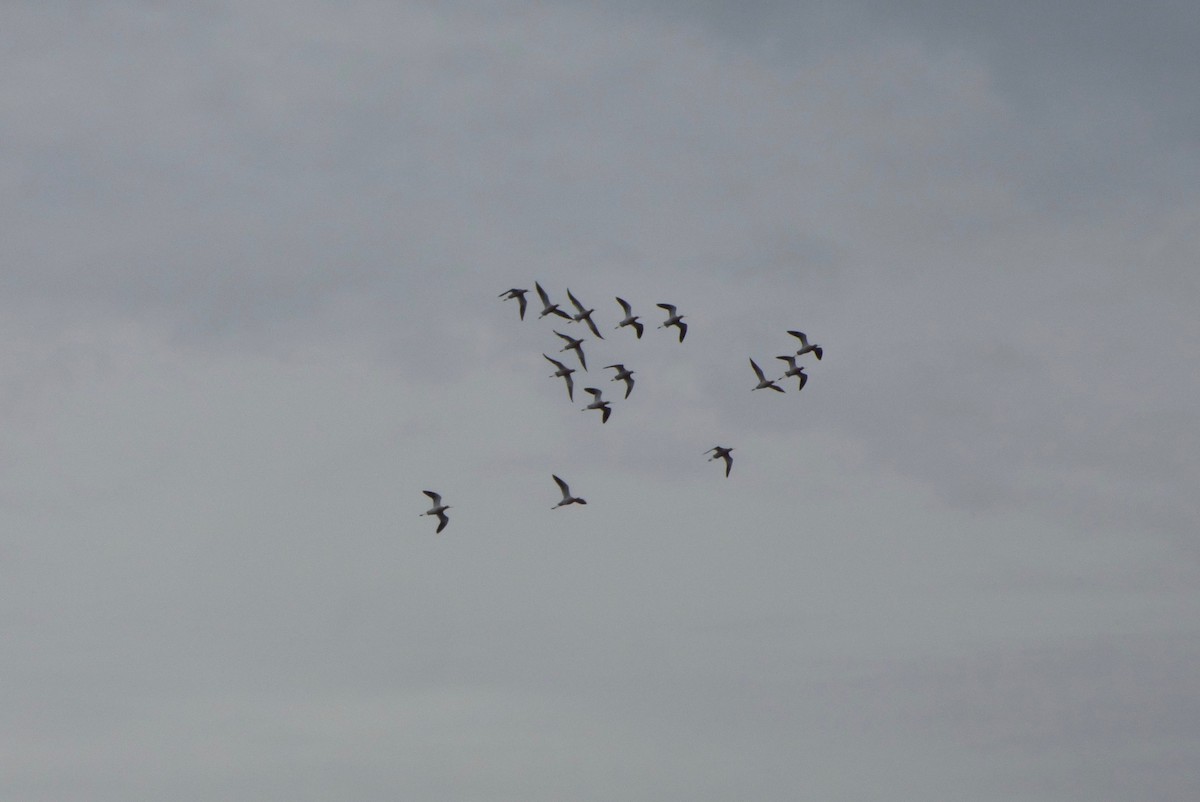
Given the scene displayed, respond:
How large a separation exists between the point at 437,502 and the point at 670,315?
29.7 meters

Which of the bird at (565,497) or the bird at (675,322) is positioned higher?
the bird at (675,322)

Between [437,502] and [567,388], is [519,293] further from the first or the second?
[437,502]

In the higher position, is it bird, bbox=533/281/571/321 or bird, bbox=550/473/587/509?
bird, bbox=533/281/571/321

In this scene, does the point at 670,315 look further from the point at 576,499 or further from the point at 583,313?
the point at 576,499

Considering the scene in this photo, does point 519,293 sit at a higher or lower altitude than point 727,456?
higher

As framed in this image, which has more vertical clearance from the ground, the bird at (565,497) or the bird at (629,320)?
the bird at (629,320)

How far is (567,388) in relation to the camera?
6708 inches

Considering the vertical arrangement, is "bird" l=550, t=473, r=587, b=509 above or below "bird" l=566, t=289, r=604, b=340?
below

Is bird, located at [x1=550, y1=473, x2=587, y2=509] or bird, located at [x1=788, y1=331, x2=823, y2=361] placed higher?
bird, located at [x1=788, y1=331, x2=823, y2=361]

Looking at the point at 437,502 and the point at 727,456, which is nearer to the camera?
the point at 437,502

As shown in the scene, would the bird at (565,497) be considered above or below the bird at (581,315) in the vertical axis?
below

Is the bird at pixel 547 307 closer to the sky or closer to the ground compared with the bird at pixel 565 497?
closer to the sky

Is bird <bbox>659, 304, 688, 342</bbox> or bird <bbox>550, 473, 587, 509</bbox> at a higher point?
bird <bbox>659, 304, 688, 342</bbox>

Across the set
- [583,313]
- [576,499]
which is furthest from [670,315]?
[576,499]
